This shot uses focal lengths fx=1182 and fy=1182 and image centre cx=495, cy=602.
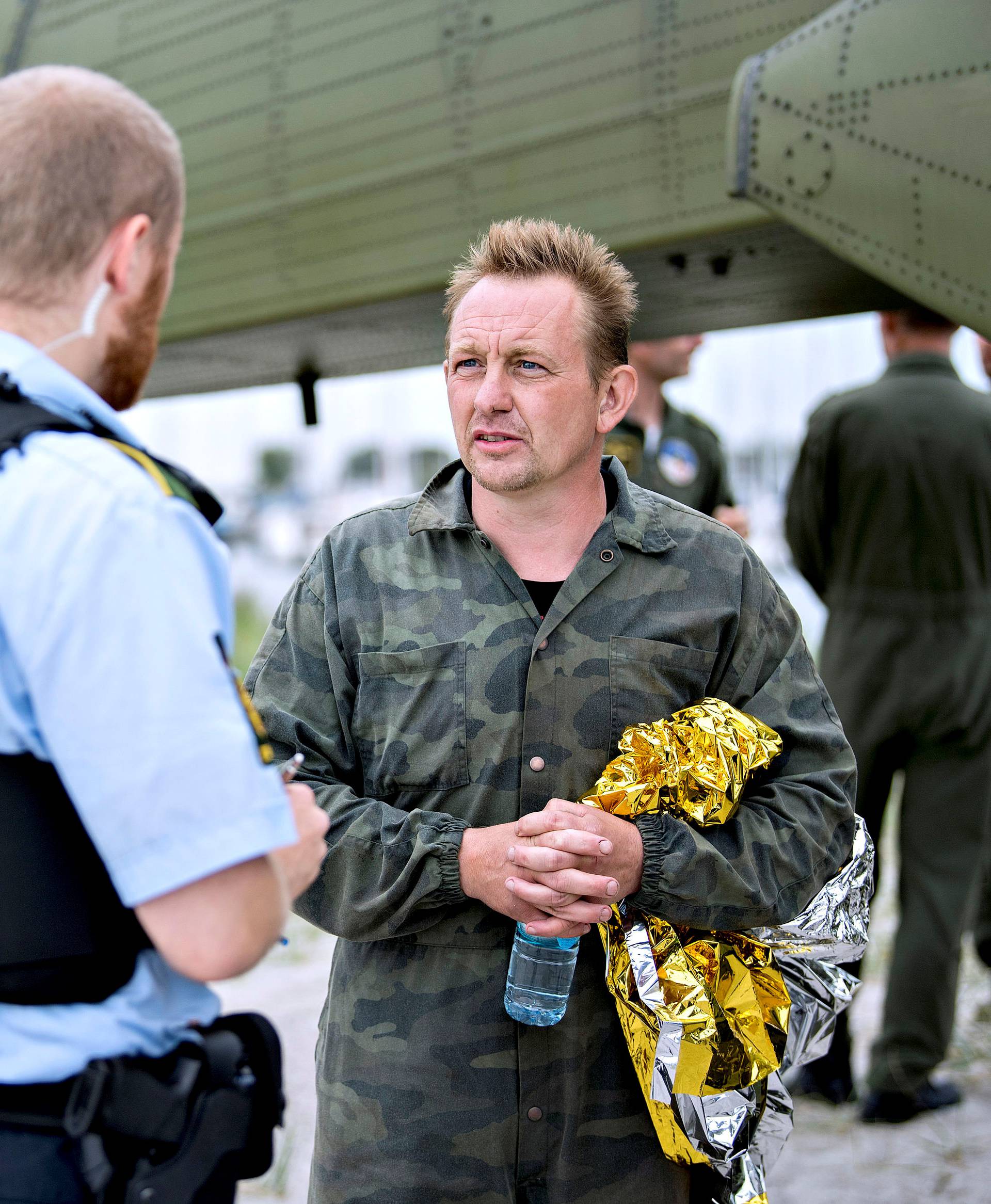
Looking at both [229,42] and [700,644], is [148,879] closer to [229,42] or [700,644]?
[700,644]

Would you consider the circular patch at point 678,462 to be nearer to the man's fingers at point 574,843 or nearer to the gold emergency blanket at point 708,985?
the gold emergency blanket at point 708,985

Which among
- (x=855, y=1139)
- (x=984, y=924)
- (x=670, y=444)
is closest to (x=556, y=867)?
(x=855, y=1139)

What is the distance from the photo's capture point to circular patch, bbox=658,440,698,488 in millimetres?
4129

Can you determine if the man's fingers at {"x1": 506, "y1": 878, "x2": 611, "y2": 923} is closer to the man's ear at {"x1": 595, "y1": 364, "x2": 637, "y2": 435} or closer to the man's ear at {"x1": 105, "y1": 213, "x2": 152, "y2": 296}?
the man's ear at {"x1": 595, "y1": 364, "x2": 637, "y2": 435}

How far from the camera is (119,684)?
111 centimetres

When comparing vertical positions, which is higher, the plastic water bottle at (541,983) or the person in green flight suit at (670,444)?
the person in green flight suit at (670,444)

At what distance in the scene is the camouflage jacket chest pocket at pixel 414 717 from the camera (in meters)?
1.98

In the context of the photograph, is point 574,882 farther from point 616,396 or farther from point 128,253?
point 128,253

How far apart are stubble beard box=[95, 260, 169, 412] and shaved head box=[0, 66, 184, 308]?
0.08 meters

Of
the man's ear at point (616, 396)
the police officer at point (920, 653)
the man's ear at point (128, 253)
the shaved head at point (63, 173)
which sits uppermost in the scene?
the shaved head at point (63, 173)

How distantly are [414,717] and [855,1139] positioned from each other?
261cm

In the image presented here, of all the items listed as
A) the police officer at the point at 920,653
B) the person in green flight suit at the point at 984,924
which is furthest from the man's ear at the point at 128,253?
the person in green flight suit at the point at 984,924

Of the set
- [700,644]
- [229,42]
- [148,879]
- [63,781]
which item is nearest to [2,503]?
[63,781]

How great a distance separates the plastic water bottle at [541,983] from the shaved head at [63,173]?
1204 mm
